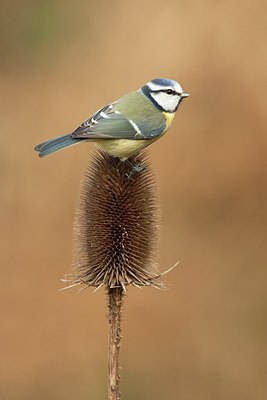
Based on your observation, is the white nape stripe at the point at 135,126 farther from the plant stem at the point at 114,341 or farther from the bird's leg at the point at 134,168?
the plant stem at the point at 114,341

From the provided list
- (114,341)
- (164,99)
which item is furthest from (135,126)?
(114,341)

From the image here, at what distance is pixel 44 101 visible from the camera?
9.09 metres

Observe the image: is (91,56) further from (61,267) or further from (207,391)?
(207,391)

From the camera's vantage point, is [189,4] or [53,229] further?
[189,4]

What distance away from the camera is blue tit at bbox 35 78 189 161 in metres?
4.47

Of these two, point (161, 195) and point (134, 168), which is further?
point (161, 195)

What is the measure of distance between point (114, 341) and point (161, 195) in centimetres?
443

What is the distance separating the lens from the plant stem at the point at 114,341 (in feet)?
12.9

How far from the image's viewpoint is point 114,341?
4059 millimetres

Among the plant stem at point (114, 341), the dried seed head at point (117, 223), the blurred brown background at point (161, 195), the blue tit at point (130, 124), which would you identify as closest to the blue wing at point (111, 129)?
the blue tit at point (130, 124)

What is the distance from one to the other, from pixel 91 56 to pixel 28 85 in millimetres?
653

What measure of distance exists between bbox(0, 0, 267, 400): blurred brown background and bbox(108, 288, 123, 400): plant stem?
9.10 ft

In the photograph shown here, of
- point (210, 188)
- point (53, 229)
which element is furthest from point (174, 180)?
point (53, 229)

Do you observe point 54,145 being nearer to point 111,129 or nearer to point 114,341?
point 111,129
